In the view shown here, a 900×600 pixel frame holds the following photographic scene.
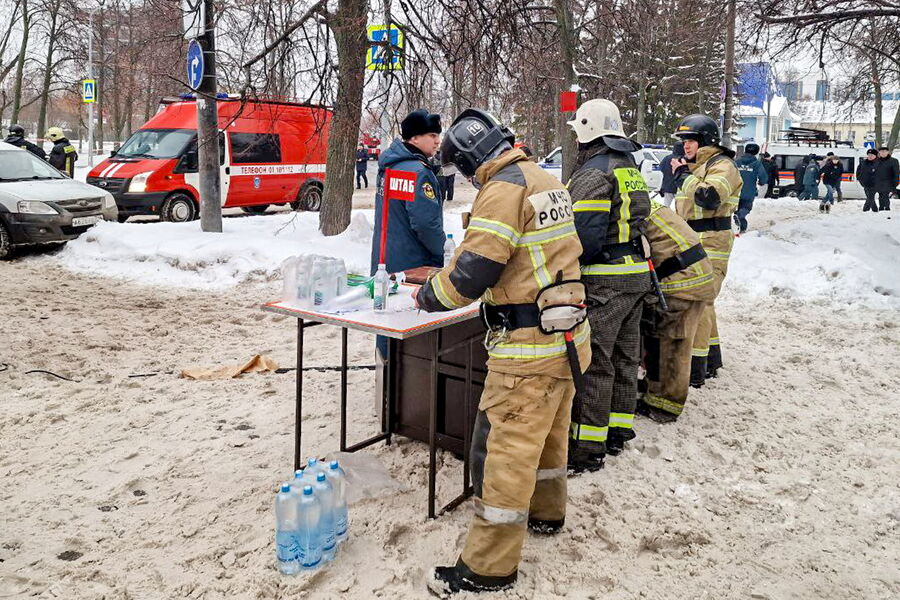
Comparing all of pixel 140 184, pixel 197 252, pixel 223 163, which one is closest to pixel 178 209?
pixel 140 184

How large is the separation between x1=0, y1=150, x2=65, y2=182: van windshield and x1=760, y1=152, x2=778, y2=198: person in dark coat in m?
21.4

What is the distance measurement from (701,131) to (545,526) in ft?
12.9

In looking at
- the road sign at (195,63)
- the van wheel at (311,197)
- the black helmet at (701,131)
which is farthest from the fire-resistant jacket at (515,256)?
the van wheel at (311,197)

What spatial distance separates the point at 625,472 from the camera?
4.70 metres

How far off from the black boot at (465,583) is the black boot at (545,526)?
0.53m

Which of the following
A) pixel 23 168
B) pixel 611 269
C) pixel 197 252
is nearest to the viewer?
pixel 611 269

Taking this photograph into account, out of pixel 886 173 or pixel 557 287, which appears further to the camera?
pixel 886 173

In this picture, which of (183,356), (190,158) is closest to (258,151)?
(190,158)

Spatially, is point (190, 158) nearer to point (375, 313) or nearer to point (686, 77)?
point (375, 313)

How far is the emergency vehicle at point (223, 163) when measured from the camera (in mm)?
14836

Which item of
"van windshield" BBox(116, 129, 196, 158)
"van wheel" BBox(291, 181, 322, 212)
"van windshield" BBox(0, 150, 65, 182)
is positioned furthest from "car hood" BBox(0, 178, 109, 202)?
"van wheel" BBox(291, 181, 322, 212)

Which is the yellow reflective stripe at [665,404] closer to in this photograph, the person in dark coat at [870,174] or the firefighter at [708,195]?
the firefighter at [708,195]

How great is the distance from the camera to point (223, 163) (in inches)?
627

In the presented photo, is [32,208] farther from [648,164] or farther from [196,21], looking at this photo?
[648,164]
